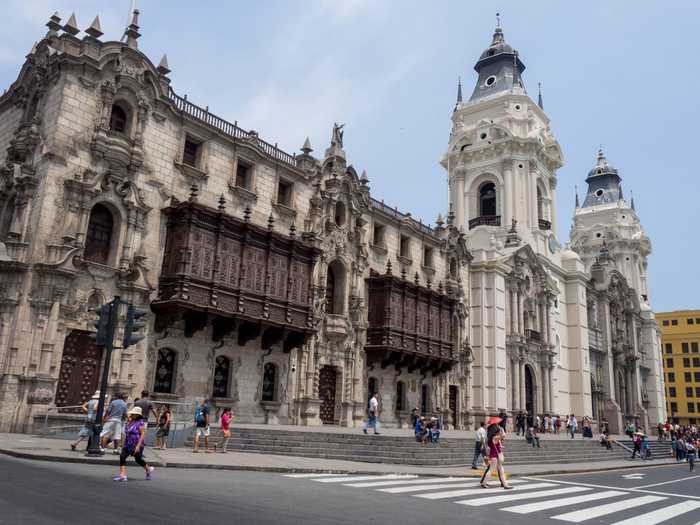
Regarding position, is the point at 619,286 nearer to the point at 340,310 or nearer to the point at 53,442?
the point at 340,310

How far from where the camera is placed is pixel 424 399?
128 feet

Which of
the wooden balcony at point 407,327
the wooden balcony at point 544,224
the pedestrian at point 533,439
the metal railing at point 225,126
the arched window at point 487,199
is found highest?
the arched window at point 487,199

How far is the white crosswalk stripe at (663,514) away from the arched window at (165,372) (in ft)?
60.2

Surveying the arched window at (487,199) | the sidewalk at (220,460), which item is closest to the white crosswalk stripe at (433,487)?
the sidewalk at (220,460)

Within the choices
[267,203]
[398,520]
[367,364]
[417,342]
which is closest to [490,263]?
[417,342]

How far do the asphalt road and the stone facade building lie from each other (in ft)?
31.9

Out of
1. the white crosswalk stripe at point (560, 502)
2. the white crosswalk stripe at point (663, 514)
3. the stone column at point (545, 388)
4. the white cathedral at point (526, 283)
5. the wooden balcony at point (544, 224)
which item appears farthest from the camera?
the wooden balcony at point (544, 224)

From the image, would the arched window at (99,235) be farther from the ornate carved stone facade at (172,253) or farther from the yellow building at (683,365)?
the yellow building at (683,365)

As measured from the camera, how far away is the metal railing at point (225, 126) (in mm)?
27516

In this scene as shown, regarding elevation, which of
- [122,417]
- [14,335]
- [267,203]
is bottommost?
[122,417]

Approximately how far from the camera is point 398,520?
31.0 ft

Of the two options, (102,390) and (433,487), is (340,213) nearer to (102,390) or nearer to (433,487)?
(102,390)

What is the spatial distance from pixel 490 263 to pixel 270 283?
871 inches

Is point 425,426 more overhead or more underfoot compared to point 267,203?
more underfoot
